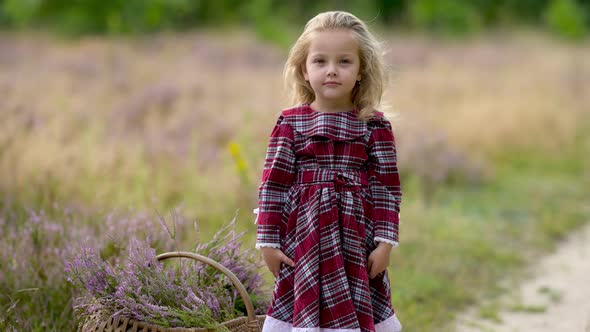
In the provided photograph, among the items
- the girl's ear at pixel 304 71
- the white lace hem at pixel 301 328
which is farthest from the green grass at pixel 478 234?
→ the girl's ear at pixel 304 71

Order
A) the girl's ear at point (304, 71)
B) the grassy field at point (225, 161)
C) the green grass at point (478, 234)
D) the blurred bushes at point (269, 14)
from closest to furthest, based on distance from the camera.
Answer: the girl's ear at point (304, 71) → the grassy field at point (225, 161) → the green grass at point (478, 234) → the blurred bushes at point (269, 14)

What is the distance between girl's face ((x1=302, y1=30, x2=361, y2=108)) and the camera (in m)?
2.63

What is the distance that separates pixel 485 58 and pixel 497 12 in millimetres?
10842

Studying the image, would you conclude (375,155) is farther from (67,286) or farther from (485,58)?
(485,58)

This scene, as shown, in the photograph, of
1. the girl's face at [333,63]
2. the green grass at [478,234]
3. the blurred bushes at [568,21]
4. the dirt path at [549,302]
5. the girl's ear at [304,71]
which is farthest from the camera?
the blurred bushes at [568,21]

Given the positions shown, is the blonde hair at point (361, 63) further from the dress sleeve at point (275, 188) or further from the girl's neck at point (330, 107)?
the dress sleeve at point (275, 188)

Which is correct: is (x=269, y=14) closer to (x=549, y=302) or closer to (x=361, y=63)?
(x=549, y=302)

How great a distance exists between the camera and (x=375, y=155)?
266 centimetres

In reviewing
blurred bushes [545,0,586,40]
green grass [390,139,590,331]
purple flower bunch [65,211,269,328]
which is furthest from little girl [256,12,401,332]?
blurred bushes [545,0,586,40]

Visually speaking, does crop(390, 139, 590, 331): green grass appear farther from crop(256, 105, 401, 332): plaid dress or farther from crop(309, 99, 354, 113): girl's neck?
crop(309, 99, 354, 113): girl's neck

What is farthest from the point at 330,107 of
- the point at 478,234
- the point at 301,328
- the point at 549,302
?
the point at 478,234

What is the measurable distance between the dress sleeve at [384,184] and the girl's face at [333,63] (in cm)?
23

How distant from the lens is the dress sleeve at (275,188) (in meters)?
2.60

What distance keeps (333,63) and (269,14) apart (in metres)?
→ 16.6
